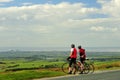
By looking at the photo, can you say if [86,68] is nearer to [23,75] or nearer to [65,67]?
[65,67]

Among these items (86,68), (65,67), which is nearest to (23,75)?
(65,67)

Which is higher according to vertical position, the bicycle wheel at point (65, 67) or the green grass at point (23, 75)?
the bicycle wheel at point (65, 67)

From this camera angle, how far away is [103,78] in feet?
80.9

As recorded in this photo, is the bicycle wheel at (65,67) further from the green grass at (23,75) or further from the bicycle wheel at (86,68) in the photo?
the green grass at (23,75)

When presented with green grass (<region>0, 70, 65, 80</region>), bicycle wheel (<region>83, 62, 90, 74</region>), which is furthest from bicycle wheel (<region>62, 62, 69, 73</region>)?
green grass (<region>0, 70, 65, 80</region>)

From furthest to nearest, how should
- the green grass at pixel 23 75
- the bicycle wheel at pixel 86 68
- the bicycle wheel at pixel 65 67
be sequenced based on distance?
the bicycle wheel at pixel 65 67
the bicycle wheel at pixel 86 68
the green grass at pixel 23 75

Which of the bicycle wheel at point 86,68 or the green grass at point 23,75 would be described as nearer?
the green grass at point 23,75

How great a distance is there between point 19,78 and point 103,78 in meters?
5.54

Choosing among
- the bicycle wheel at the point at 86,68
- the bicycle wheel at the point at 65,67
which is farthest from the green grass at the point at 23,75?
the bicycle wheel at the point at 86,68

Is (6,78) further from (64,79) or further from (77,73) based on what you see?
(77,73)

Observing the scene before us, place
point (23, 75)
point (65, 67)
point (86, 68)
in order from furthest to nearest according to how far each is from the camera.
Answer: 1. point (65, 67)
2. point (86, 68)
3. point (23, 75)

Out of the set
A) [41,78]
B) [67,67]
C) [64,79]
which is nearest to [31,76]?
[41,78]

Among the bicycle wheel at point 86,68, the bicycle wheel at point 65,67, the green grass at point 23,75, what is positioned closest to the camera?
the green grass at point 23,75

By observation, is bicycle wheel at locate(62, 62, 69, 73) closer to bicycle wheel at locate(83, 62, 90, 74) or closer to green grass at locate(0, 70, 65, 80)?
bicycle wheel at locate(83, 62, 90, 74)
